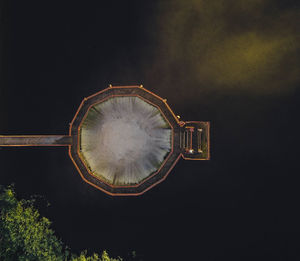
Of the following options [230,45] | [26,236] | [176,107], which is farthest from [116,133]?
[230,45]

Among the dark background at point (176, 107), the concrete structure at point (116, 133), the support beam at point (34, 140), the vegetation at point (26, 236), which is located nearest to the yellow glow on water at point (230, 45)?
the dark background at point (176, 107)

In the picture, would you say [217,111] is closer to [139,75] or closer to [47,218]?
[139,75]

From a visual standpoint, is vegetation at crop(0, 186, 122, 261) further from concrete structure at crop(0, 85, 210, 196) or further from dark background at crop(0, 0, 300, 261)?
concrete structure at crop(0, 85, 210, 196)

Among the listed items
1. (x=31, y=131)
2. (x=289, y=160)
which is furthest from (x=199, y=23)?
(x=31, y=131)

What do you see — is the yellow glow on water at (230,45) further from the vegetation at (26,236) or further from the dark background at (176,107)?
the vegetation at (26,236)

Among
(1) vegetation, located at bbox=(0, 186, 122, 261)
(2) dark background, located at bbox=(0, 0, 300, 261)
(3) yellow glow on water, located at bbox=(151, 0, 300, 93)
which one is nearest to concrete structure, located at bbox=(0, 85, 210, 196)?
(2) dark background, located at bbox=(0, 0, 300, 261)
